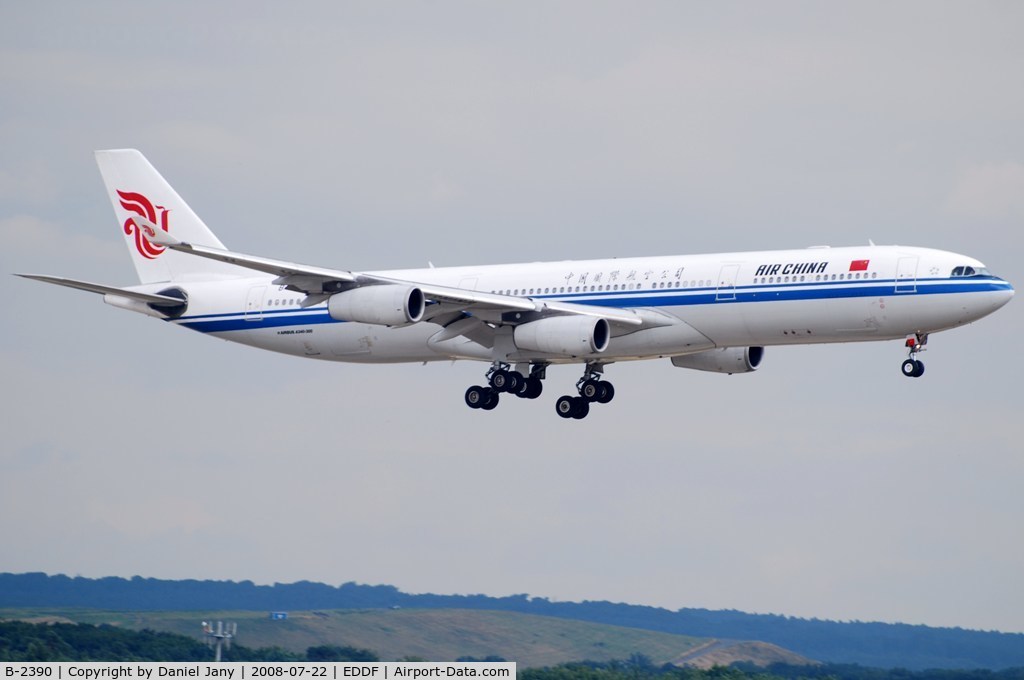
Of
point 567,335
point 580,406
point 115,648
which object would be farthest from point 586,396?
point 115,648

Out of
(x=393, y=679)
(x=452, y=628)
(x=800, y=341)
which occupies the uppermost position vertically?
(x=800, y=341)

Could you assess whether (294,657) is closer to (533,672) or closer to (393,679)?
(533,672)

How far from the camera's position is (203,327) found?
78062 millimetres

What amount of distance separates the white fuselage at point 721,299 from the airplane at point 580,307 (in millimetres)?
50

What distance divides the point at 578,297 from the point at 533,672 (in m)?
16.2

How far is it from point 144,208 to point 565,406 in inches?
858

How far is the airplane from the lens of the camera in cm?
6525

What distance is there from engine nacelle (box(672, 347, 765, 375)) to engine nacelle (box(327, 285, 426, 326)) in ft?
41.6

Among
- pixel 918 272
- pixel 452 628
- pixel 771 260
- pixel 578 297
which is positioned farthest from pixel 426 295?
pixel 452 628

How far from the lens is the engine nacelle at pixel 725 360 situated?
2928 inches

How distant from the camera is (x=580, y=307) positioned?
6906 cm

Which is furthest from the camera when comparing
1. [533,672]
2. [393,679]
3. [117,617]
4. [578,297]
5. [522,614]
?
[522,614]

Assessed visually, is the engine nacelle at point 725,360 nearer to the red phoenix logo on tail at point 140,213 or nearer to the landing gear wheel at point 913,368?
the landing gear wheel at point 913,368

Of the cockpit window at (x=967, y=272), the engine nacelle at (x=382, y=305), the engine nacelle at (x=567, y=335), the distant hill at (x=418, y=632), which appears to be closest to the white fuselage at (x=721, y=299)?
the cockpit window at (x=967, y=272)
